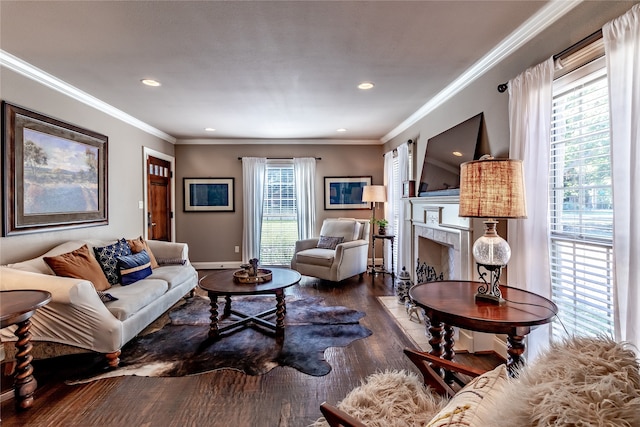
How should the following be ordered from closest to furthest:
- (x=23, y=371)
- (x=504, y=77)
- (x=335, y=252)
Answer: (x=23, y=371), (x=504, y=77), (x=335, y=252)

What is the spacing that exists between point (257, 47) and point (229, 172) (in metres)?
3.72

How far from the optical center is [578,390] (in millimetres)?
629

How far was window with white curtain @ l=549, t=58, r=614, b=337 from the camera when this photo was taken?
1.66 m

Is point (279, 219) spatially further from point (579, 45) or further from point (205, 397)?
point (579, 45)

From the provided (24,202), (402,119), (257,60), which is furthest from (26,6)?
(402,119)

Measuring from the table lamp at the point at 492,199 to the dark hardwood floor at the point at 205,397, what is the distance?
1132 millimetres

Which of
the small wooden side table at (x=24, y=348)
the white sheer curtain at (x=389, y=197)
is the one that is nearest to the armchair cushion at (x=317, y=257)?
the white sheer curtain at (x=389, y=197)

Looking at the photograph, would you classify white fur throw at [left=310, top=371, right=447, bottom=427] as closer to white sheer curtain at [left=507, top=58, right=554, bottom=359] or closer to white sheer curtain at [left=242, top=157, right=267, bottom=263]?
white sheer curtain at [left=507, top=58, right=554, bottom=359]

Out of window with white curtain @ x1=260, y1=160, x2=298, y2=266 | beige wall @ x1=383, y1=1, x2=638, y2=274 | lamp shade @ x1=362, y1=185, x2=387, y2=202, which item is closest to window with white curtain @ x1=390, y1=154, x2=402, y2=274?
lamp shade @ x1=362, y1=185, x2=387, y2=202

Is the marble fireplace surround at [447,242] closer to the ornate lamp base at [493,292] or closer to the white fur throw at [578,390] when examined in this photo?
the ornate lamp base at [493,292]

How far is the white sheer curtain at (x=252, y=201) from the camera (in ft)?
18.8

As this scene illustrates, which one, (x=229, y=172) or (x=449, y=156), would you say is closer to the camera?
(x=449, y=156)

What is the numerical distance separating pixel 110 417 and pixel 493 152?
3218 millimetres

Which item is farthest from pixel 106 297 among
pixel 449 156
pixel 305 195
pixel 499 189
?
pixel 305 195
